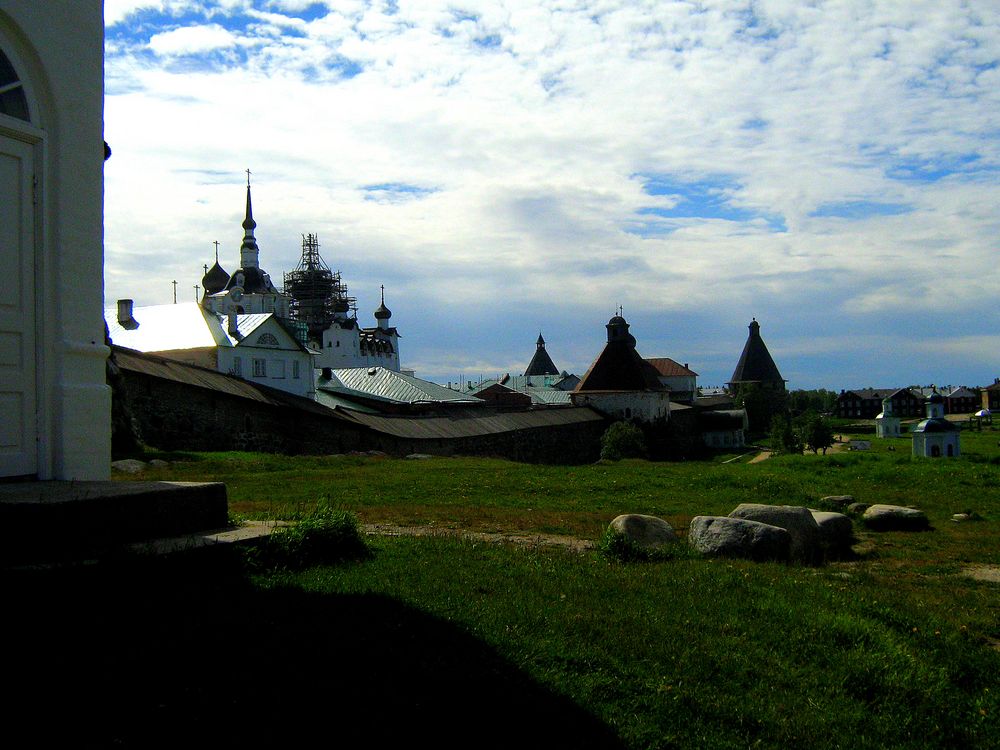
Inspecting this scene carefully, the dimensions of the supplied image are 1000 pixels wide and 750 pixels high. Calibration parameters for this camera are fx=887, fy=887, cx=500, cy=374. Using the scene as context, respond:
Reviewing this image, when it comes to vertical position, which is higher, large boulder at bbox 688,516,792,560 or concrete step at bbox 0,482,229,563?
concrete step at bbox 0,482,229,563

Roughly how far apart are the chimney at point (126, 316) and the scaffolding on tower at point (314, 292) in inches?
1783

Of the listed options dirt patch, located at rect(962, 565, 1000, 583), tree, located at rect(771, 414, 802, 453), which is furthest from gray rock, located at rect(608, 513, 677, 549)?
tree, located at rect(771, 414, 802, 453)

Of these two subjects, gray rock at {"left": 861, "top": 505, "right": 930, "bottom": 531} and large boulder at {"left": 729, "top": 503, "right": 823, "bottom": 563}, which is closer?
large boulder at {"left": 729, "top": 503, "right": 823, "bottom": 563}

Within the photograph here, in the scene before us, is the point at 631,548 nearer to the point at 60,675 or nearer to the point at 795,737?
the point at 795,737

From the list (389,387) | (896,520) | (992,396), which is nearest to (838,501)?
(896,520)

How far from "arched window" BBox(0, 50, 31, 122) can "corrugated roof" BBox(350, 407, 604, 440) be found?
2480 cm

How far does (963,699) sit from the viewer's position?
4.89 metres

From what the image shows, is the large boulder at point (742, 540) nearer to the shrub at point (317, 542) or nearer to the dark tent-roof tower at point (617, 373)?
the shrub at point (317, 542)

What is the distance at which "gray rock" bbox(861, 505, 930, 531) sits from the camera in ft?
36.6

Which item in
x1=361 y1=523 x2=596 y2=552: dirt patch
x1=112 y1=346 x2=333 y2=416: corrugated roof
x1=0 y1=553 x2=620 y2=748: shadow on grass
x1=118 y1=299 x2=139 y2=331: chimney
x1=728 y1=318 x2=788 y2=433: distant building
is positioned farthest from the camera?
x1=728 y1=318 x2=788 y2=433: distant building

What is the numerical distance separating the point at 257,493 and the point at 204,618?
867 centimetres

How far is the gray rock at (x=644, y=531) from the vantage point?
26.4 ft

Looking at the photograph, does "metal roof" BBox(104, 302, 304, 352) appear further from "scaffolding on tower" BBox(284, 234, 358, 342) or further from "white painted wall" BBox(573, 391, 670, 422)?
"scaffolding on tower" BBox(284, 234, 358, 342)

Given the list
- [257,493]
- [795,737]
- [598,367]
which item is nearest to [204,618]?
[795,737]
